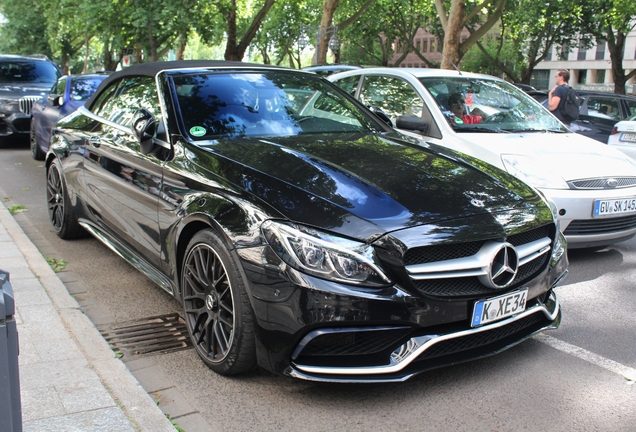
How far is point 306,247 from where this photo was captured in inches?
122

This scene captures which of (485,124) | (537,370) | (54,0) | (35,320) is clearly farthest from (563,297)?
(54,0)

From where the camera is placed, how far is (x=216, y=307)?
11.7ft

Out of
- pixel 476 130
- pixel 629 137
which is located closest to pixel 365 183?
pixel 476 130

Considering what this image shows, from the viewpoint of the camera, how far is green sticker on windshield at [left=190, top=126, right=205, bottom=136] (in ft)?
13.8

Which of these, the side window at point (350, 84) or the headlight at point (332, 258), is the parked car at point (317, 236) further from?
the side window at point (350, 84)

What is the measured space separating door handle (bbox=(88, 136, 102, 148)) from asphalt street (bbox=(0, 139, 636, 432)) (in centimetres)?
126

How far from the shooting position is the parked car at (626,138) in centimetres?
1062

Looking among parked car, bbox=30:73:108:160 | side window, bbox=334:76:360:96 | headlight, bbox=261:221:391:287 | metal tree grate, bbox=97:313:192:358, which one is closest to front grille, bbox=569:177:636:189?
side window, bbox=334:76:360:96

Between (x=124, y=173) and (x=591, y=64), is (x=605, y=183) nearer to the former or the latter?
(x=124, y=173)

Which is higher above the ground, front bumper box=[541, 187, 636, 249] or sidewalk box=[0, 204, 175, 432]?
front bumper box=[541, 187, 636, 249]

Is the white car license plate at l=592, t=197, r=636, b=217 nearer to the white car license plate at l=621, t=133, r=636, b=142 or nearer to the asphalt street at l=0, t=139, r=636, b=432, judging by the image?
the asphalt street at l=0, t=139, r=636, b=432

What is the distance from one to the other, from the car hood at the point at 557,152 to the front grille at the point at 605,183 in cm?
4

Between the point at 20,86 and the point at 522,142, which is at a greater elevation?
the point at 20,86

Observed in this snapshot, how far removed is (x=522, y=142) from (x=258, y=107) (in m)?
2.88
